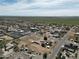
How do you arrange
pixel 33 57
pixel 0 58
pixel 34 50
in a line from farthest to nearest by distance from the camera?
pixel 34 50 → pixel 33 57 → pixel 0 58

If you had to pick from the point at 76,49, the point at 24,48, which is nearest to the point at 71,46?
the point at 76,49

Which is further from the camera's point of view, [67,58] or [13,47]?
[13,47]

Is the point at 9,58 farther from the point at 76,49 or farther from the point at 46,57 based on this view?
the point at 76,49

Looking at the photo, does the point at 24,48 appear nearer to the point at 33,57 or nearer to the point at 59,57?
the point at 33,57

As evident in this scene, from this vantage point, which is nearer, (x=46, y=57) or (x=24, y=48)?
(x=46, y=57)

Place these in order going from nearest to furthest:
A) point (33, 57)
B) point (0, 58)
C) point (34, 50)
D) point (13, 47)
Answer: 1. point (0, 58)
2. point (33, 57)
3. point (34, 50)
4. point (13, 47)

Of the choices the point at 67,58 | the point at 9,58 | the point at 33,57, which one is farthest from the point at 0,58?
the point at 67,58

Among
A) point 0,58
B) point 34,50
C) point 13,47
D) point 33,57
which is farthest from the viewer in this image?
point 13,47
